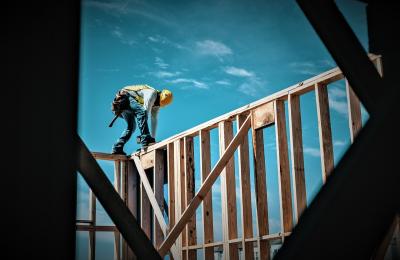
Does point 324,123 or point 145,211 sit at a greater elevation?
point 324,123

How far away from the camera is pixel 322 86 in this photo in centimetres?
577

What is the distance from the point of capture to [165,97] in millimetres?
10281

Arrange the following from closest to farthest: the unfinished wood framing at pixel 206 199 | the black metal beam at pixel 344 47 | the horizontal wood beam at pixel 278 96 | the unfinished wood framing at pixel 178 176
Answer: the black metal beam at pixel 344 47 < the horizontal wood beam at pixel 278 96 < the unfinished wood framing at pixel 206 199 < the unfinished wood framing at pixel 178 176

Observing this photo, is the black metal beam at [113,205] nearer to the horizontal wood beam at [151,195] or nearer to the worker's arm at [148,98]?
the horizontal wood beam at [151,195]

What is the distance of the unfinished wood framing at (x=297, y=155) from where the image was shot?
5.83 m

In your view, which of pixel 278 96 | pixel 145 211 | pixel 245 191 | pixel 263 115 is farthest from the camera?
pixel 145 211

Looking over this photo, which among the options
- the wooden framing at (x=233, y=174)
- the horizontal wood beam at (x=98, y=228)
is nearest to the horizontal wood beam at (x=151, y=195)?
the wooden framing at (x=233, y=174)

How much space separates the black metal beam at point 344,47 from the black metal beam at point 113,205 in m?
0.61

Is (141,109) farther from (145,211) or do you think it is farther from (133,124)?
(145,211)

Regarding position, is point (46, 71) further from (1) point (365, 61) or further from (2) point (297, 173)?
(2) point (297, 173)

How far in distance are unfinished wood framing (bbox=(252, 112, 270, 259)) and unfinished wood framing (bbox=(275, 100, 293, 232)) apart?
464 millimetres

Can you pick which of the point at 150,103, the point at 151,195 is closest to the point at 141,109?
the point at 150,103

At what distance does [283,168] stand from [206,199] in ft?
6.12

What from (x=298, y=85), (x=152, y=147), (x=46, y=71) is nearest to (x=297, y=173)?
(x=298, y=85)
